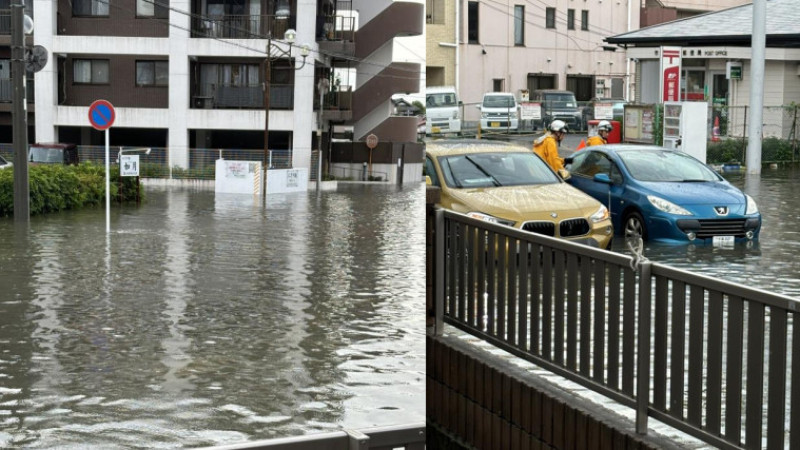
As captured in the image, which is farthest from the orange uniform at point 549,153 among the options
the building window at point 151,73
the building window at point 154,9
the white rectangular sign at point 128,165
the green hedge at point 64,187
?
the building window at point 154,9

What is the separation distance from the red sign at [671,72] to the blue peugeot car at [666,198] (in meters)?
0.11

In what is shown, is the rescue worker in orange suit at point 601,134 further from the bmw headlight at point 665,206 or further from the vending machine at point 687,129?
the bmw headlight at point 665,206

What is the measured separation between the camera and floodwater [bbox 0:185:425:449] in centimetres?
247

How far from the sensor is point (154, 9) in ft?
49.9

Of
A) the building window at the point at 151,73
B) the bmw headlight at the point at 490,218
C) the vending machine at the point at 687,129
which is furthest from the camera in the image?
the building window at the point at 151,73

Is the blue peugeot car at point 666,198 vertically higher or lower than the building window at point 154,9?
lower

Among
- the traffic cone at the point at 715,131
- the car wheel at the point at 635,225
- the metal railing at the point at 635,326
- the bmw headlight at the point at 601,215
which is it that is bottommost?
the metal railing at the point at 635,326

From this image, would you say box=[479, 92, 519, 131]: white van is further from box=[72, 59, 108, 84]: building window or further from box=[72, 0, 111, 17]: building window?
box=[72, 0, 111, 17]: building window

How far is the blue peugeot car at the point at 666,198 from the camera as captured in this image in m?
1.71

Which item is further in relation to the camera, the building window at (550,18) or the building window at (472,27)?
the building window at (550,18)

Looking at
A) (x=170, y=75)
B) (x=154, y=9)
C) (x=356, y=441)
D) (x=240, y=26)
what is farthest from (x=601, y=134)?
(x=154, y=9)

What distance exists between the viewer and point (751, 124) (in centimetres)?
165

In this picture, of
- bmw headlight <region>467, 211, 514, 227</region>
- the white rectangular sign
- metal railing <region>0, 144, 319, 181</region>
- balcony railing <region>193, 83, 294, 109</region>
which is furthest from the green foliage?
balcony railing <region>193, 83, 294, 109</region>

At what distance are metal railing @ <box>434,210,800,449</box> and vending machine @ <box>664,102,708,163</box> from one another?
381mm
